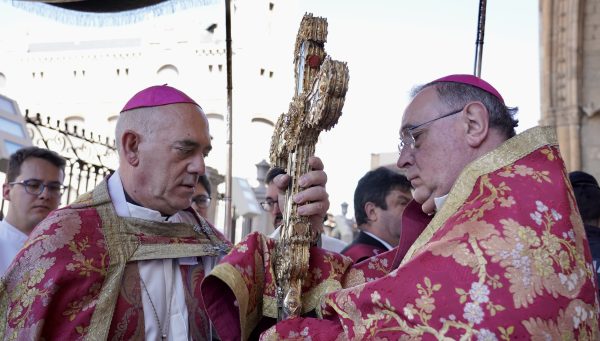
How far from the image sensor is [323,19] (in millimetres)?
2404

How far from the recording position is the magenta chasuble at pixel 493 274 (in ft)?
5.67

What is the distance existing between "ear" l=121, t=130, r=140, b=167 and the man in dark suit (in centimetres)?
207

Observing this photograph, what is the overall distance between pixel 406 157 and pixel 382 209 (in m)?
2.38

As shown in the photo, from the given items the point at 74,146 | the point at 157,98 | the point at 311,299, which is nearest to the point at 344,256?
the point at 311,299

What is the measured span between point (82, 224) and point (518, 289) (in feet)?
5.34

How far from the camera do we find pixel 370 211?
470 centimetres

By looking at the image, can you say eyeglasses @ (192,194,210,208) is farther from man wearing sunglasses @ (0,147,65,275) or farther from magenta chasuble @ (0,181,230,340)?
magenta chasuble @ (0,181,230,340)

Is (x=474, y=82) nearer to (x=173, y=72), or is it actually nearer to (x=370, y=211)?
(x=370, y=211)

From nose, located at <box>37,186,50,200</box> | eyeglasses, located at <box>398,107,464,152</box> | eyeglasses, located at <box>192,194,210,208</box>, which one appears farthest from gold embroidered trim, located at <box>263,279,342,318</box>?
eyeglasses, located at <box>192,194,210,208</box>

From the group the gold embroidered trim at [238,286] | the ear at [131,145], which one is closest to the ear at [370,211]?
the ear at [131,145]

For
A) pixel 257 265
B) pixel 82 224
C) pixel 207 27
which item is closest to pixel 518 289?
pixel 257 265

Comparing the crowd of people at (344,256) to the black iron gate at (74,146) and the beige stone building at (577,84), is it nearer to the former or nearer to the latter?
the black iron gate at (74,146)

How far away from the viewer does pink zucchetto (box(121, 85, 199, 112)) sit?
286 cm

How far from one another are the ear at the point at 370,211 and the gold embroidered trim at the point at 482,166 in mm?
2603
